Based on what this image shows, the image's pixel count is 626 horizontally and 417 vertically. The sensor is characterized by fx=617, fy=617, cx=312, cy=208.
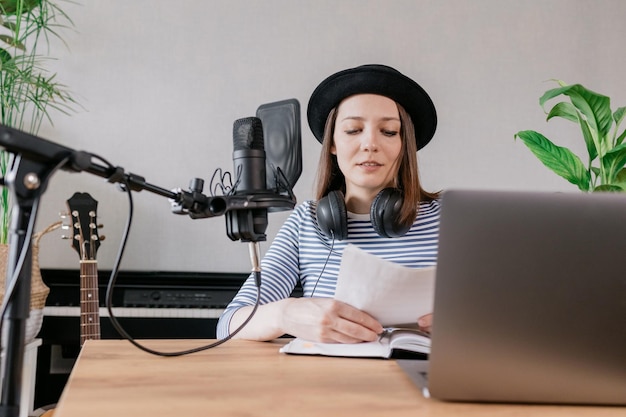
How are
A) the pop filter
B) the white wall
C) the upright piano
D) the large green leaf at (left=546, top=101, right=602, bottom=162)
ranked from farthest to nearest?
the white wall
the upright piano
the large green leaf at (left=546, top=101, right=602, bottom=162)
the pop filter

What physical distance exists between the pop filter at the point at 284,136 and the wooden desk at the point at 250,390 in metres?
0.28

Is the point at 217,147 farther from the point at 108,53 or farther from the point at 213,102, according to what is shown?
the point at 108,53

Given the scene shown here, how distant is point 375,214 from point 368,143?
212 millimetres

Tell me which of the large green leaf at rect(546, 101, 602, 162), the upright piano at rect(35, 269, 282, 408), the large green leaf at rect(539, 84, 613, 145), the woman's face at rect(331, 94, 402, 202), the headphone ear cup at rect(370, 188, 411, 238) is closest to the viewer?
the headphone ear cup at rect(370, 188, 411, 238)

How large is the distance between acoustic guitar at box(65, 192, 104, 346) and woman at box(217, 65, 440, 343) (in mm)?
715

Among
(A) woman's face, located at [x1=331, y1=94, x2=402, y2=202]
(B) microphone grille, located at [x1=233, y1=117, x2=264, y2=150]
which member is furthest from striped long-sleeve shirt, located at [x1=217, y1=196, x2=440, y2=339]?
(B) microphone grille, located at [x1=233, y1=117, x2=264, y2=150]

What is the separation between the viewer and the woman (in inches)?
61.1

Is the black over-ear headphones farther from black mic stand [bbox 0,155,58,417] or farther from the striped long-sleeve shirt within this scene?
black mic stand [bbox 0,155,58,417]

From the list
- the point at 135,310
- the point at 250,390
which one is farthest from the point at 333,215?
the point at 135,310

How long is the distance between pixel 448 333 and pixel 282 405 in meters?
0.19

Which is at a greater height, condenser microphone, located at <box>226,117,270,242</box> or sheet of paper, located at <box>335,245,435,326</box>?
condenser microphone, located at <box>226,117,270,242</box>

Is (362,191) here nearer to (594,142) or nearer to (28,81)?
(594,142)

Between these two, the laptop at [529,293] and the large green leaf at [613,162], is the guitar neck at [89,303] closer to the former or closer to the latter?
the laptop at [529,293]

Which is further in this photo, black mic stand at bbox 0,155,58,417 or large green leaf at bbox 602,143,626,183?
large green leaf at bbox 602,143,626,183
